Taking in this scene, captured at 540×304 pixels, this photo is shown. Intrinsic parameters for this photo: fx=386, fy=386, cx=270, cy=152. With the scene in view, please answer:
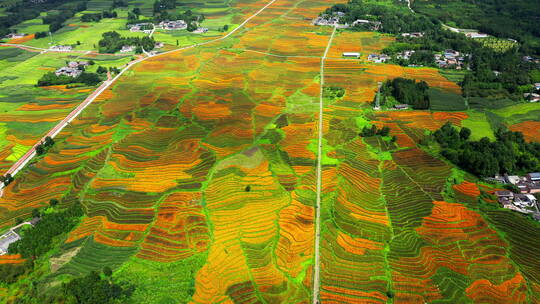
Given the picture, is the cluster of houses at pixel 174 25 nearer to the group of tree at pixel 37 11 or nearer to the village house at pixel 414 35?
the group of tree at pixel 37 11

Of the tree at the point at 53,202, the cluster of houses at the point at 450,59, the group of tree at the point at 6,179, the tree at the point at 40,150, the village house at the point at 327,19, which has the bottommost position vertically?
the tree at the point at 53,202

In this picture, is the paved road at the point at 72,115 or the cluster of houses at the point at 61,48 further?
the cluster of houses at the point at 61,48

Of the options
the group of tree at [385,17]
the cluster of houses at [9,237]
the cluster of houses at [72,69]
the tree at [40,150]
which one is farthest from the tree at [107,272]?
the group of tree at [385,17]

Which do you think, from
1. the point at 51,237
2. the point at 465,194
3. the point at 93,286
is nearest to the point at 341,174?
the point at 465,194

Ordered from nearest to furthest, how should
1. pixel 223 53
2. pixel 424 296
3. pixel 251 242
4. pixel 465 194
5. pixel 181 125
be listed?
pixel 424 296, pixel 251 242, pixel 465 194, pixel 181 125, pixel 223 53

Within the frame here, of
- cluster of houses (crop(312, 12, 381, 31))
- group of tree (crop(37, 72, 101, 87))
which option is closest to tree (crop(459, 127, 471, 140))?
cluster of houses (crop(312, 12, 381, 31))

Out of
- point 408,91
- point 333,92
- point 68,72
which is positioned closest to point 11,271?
point 333,92

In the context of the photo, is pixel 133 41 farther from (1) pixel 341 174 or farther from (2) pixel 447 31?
(2) pixel 447 31
